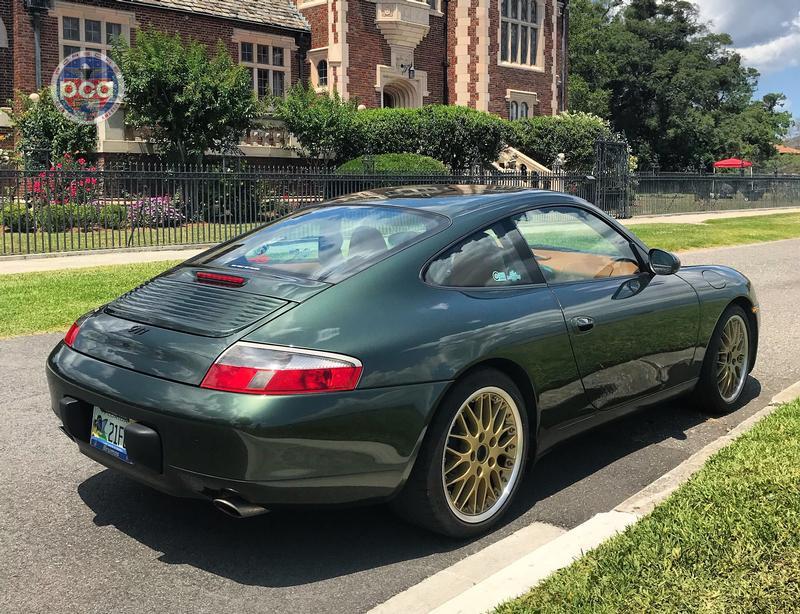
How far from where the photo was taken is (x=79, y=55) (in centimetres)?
2492

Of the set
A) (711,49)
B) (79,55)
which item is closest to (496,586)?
(79,55)

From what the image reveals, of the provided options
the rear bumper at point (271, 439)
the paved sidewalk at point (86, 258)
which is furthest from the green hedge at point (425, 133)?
the rear bumper at point (271, 439)

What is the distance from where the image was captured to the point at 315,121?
25.5 metres

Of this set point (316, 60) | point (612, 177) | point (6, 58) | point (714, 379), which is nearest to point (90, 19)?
point (6, 58)

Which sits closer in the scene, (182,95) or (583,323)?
(583,323)

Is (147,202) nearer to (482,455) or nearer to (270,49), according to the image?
(482,455)

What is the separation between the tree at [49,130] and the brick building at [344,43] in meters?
0.52

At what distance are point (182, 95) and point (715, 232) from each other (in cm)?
1442

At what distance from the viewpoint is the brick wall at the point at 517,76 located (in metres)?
35.5

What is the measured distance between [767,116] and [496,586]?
81.3 meters

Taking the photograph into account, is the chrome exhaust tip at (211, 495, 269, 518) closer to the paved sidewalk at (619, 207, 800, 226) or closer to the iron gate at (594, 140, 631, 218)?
the paved sidewalk at (619, 207, 800, 226)

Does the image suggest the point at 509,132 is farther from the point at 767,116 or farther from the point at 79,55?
the point at 767,116

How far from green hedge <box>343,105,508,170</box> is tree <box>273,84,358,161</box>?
53cm

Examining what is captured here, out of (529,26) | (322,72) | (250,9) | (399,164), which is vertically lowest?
(399,164)
